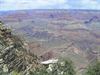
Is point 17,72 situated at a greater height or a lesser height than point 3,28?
lesser

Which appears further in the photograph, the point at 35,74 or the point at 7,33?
the point at 7,33

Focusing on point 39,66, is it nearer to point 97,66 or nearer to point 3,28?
point 3,28

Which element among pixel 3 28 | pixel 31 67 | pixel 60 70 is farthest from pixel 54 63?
pixel 3 28

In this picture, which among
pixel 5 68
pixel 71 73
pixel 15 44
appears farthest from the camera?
pixel 71 73

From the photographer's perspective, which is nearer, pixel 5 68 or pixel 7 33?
pixel 5 68

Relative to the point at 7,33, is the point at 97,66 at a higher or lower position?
lower

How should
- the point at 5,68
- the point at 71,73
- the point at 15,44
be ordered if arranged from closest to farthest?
the point at 5,68, the point at 15,44, the point at 71,73

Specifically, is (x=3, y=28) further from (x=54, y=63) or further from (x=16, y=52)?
(x=54, y=63)

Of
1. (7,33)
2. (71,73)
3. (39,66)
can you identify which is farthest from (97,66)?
(7,33)
